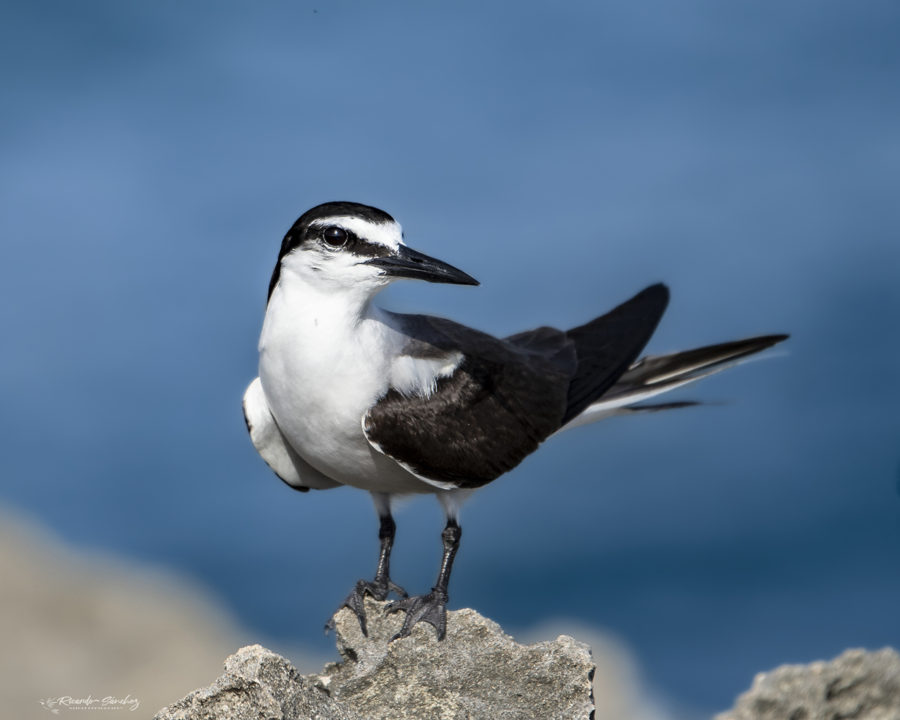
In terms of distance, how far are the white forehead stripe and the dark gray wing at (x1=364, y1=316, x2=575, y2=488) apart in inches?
28.3

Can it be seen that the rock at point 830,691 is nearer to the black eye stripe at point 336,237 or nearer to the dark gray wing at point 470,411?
the dark gray wing at point 470,411

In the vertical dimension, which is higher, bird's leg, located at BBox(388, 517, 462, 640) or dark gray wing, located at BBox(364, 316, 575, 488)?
dark gray wing, located at BBox(364, 316, 575, 488)

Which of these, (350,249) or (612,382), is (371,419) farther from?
(612,382)

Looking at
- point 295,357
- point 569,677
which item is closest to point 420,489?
point 295,357

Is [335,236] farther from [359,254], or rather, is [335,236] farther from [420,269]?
[420,269]

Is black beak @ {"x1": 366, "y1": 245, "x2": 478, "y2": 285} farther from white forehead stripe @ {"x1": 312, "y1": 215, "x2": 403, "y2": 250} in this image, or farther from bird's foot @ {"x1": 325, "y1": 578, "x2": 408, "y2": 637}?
bird's foot @ {"x1": 325, "y1": 578, "x2": 408, "y2": 637}

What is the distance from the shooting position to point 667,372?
295 inches

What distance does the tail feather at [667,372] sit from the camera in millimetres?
7391

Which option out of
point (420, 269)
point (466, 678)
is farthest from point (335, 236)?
point (466, 678)

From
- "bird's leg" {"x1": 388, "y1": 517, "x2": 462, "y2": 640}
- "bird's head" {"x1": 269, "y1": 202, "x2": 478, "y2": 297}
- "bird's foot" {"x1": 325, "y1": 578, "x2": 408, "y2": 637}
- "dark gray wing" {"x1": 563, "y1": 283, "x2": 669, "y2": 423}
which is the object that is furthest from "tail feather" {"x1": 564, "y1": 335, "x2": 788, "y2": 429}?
"bird's head" {"x1": 269, "y1": 202, "x2": 478, "y2": 297}

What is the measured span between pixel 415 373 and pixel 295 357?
0.66 m

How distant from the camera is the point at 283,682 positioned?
452 centimetres

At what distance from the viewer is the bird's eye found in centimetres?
580

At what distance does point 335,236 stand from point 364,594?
2.05 meters
